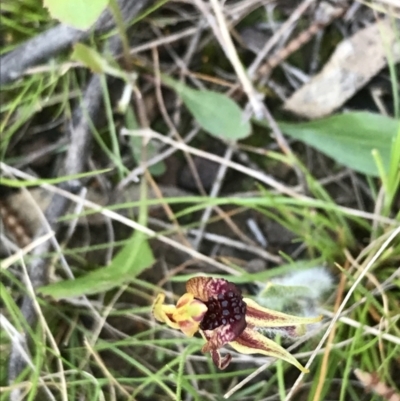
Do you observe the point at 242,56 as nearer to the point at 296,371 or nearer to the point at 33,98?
the point at 33,98

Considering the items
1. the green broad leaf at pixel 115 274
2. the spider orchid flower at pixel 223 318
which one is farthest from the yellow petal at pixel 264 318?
the green broad leaf at pixel 115 274

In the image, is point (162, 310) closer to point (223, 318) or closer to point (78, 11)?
point (223, 318)

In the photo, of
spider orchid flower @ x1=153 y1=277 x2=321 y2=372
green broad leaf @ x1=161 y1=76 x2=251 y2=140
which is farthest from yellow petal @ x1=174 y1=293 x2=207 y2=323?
green broad leaf @ x1=161 y1=76 x2=251 y2=140

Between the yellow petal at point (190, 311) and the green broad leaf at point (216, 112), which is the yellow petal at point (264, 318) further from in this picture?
the green broad leaf at point (216, 112)

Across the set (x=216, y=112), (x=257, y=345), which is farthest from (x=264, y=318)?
(x=216, y=112)

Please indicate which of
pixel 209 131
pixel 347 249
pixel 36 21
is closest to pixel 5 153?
pixel 36 21

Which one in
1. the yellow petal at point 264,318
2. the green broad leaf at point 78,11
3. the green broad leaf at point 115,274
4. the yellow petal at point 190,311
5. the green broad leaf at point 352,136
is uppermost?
the green broad leaf at point 78,11

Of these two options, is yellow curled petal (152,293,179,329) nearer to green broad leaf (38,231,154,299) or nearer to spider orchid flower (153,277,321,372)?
spider orchid flower (153,277,321,372)
